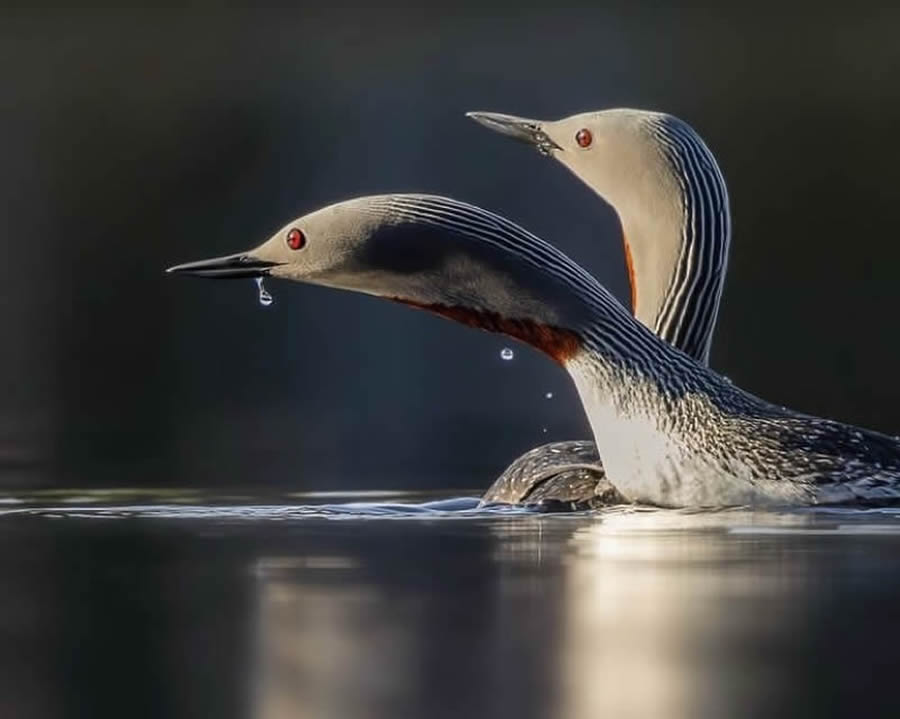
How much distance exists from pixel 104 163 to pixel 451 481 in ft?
Result: 50.1

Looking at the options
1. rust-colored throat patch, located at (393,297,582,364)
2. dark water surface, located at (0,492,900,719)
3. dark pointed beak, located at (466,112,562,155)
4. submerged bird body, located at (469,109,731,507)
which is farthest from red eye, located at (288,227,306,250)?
dark pointed beak, located at (466,112,562,155)

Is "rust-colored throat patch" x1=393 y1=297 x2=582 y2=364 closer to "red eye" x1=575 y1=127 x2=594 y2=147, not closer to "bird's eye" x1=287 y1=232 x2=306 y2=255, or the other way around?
"bird's eye" x1=287 y1=232 x2=306 y2=255

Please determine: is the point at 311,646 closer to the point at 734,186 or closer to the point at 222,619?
the point at 222,619

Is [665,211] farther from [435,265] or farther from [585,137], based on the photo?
[435,265]

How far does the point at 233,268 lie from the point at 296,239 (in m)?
0.22

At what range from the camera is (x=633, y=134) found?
9578 millimetres

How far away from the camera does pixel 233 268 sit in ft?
27.7

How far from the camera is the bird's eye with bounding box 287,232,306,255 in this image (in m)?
8.30

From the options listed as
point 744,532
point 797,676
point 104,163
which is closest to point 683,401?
point 744,532

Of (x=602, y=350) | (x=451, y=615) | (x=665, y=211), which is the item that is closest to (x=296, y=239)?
(x=602, y=350)

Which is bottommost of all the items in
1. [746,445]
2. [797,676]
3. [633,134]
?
[797,676]

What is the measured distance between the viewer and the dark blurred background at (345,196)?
41.3ft

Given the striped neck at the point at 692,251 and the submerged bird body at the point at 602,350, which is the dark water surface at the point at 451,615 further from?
the striped neck at the point at 692,251

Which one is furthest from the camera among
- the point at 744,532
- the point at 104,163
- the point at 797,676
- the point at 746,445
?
the point at 104,163
